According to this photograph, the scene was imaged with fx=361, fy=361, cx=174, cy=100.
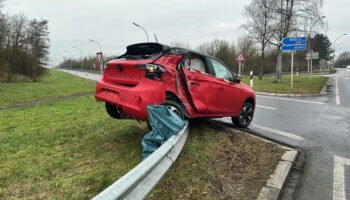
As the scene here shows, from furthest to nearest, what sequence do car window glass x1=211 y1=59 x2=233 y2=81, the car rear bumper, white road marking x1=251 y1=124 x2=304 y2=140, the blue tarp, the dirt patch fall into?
white road marking x1=251 y1=124 x2=304 y2=140 → car window glass x1=211 y1=59 x2=233 y2=81 → the car rear bumper → the blue tarp → the dirt patch

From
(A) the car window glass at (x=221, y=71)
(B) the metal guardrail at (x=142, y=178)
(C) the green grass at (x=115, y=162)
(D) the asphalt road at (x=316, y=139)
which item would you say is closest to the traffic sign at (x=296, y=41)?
(D) the asphalt road at (x=316, y=139)

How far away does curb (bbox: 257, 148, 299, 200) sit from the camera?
4340 millimetres

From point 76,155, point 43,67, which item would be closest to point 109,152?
point 76,155

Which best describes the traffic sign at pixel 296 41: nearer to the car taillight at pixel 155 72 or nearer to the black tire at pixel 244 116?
the black tire at pixel 244 116

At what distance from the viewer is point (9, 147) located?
278 inches

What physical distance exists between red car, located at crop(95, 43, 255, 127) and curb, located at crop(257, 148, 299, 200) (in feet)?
5.93

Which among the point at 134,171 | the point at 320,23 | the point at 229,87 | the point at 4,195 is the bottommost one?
the point at 4,195

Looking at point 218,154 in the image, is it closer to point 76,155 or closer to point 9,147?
point 76,155

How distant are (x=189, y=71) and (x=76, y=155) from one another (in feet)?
8.06

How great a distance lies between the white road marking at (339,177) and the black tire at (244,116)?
2629 millimetres

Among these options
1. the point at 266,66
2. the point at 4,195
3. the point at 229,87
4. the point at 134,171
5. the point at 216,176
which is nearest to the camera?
the point at 134,171

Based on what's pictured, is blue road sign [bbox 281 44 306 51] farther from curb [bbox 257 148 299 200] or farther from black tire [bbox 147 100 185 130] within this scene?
black tire [bbox 147 100 185 130]

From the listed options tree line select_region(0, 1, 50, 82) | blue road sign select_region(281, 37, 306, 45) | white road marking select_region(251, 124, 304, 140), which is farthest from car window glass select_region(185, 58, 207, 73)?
tree line select_region(0, 1, 50, 82)

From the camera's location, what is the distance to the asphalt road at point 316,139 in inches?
186
